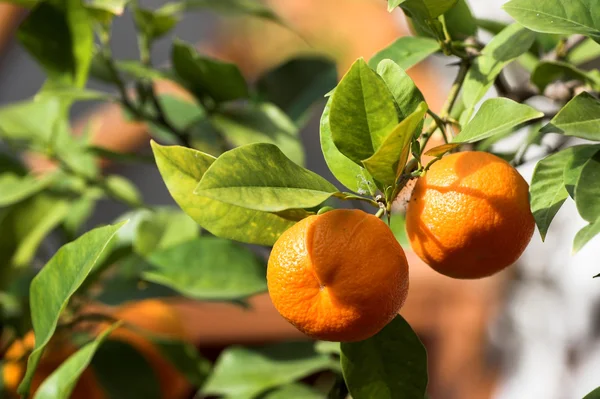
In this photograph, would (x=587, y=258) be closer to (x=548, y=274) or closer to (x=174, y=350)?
(x=548, y=274)

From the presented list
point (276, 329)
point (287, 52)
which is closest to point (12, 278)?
point (276, 329)

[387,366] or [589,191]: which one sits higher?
[589,191]

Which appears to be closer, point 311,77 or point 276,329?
point 311,77

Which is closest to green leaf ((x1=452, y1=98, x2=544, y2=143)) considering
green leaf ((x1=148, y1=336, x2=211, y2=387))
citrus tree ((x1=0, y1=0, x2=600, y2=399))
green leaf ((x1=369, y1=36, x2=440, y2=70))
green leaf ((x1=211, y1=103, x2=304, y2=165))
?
citrus tree ((x1=0, y1=0, x2=600, y2=399))

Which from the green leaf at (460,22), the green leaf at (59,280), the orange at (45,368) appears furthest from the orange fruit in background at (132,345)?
the green leaf at (460,22)

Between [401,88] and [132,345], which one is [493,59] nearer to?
[401,88]

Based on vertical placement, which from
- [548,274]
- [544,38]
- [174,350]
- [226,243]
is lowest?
[548,274]

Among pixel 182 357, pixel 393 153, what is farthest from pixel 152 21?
pixel 393 153
